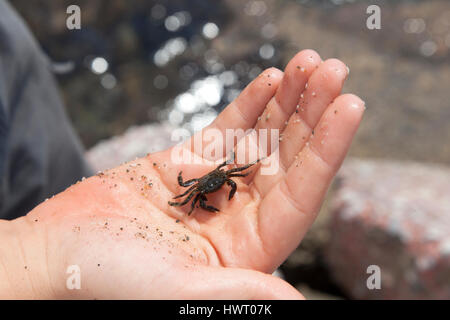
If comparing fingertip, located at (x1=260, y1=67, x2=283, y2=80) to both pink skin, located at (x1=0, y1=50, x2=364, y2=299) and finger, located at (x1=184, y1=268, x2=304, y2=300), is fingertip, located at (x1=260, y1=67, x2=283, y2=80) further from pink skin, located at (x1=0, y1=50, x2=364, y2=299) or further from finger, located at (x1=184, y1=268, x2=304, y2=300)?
finger, located at (x1=184, y1=268, x2=304, y2=300)

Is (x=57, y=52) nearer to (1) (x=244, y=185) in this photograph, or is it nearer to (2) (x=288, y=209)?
(1) (x=244, y=185)

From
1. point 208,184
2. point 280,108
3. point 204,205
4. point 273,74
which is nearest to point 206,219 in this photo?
point 204,205

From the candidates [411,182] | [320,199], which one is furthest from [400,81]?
[320,199]

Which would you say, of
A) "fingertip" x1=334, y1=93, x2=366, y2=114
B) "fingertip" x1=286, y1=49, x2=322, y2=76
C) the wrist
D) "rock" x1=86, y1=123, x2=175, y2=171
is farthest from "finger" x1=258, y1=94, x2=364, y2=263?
"rock" x1=86, y1=123, x2=175, y2=171

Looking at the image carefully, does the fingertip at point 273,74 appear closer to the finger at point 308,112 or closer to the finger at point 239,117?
the finger at point 239,117

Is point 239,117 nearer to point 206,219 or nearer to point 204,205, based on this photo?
point 204,205

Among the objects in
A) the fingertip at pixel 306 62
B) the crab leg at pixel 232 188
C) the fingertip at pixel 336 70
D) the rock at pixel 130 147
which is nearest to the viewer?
the fingertip at pixel 336 70

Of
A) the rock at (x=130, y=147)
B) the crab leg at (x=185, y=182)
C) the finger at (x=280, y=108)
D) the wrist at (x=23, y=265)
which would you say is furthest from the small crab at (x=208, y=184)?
the rock at (x=130, y=147)
